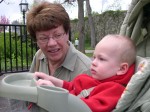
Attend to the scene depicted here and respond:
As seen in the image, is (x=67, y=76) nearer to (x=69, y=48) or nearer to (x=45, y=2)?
(x=69, y=48)

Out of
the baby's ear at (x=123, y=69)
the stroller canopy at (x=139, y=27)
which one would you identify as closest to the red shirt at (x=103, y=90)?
the baby's ear at (x=123, y=69)

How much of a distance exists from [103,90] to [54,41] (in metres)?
0.81

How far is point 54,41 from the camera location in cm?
242

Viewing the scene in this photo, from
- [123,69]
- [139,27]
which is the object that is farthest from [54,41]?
[123,69]

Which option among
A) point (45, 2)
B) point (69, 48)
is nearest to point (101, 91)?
point (69, 48)

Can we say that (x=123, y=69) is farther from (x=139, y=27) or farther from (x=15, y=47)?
(x=15, y=47)

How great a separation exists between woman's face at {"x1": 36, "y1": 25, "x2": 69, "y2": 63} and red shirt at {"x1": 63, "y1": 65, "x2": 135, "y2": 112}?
0.56 m

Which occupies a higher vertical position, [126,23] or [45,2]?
[45,2]

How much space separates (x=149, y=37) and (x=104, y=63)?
2.43ft

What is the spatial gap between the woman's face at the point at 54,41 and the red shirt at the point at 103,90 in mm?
562

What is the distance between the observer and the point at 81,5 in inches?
552

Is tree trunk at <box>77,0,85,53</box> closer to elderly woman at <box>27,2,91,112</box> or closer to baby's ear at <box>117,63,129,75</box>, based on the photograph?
elderly woman at <box>27,2,91,112</box>

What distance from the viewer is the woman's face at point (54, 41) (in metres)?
2.41

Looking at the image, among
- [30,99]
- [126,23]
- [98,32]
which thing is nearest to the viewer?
[30,99]
